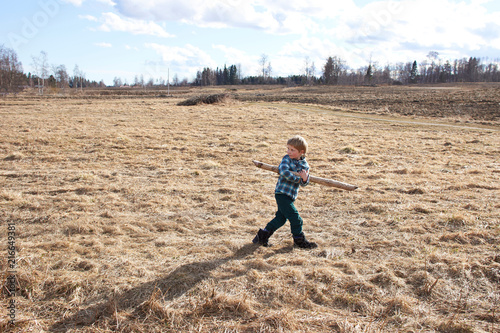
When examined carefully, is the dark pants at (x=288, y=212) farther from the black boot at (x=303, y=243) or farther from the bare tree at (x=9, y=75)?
the bare tree at (x=9, y=75)

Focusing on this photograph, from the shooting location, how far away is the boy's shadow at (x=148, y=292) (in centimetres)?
322

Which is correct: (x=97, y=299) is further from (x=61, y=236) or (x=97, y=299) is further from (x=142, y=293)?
(x=61, y=236)

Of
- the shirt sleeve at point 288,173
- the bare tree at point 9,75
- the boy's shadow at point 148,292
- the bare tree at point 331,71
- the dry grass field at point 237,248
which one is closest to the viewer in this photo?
the boy's shadow at point 148,292

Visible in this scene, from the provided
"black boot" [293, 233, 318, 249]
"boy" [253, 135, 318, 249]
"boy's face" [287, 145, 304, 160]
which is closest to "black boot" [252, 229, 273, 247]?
"boy" [253, 135, 318, 249]

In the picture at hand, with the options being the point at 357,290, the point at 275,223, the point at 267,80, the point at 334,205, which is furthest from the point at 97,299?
the point at 267,80

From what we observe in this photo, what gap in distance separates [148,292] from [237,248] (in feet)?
5.25

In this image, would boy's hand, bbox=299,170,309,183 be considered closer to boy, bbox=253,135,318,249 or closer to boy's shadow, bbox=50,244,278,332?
boy, bbox=253,135,318,249

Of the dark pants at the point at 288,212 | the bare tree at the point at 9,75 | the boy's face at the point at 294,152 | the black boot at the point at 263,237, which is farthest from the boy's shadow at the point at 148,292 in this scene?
the bare tree at the point at 9,75

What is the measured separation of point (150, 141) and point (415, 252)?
39.8 feet

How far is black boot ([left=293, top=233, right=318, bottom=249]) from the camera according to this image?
498 centimetres

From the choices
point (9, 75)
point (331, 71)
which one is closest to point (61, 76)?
point (9, 75)

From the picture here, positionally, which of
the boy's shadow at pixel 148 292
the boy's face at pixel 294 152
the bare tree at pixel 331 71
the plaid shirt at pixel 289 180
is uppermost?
the bare tree at pixel 331 71

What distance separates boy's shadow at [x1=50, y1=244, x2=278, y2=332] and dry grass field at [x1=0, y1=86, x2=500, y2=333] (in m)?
0.02

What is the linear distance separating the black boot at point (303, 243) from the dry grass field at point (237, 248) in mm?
113
